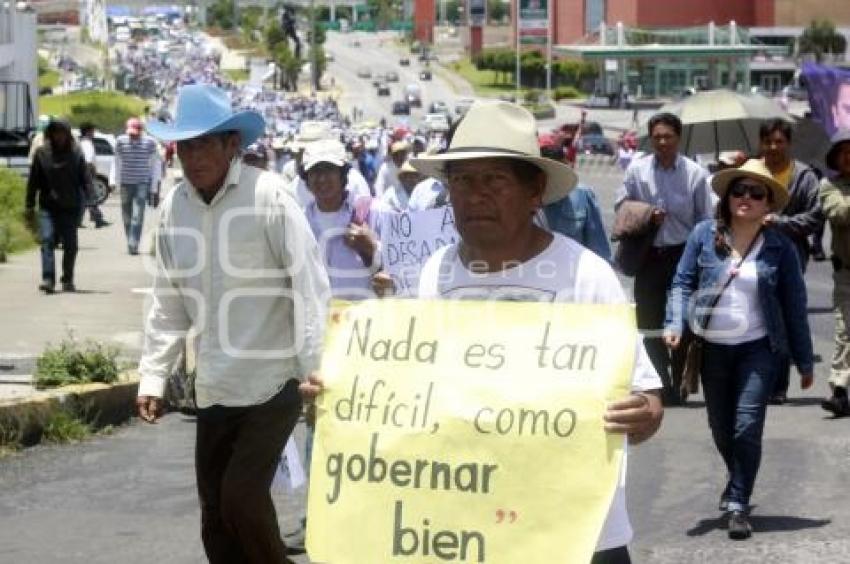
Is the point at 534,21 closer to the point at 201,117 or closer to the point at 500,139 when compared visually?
the point at 201,117

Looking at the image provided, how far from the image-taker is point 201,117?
6.47 m

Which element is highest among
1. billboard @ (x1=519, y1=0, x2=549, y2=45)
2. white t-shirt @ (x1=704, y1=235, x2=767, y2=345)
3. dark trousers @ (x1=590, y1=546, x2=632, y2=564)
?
billboard @ (x1=519, y1=0, x2=549, y2=45)

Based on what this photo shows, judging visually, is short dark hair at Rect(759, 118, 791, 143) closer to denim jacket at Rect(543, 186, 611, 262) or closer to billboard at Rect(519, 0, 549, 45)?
denim jacket at Rect(543, 186, 611, 262)

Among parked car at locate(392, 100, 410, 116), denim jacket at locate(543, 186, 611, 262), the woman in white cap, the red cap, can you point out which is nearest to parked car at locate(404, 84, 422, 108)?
parked car at locate(392, 100, 410, 116)

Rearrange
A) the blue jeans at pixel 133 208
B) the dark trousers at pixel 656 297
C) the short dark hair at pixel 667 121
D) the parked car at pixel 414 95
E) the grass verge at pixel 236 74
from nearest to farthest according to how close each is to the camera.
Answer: the short dark hair at pixel 667 121, the dark trousers at pixel 656 297, the blue jeans at pixel 133 208, the parked car at pixel 414 95, the grass verge at pixel 236 74

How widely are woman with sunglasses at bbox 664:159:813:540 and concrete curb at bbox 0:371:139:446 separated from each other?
12.0ft

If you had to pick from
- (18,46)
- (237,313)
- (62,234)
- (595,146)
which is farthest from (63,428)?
(595,146)

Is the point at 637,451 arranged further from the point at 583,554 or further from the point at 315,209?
the point at 583,554

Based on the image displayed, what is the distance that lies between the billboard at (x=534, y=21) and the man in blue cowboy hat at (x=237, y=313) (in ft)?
590

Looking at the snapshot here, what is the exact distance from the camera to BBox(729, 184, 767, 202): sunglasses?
8.64 meters

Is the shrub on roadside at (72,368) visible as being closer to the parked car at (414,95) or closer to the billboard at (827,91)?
the billboard at (827,91)

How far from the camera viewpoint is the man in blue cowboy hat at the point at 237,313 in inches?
255

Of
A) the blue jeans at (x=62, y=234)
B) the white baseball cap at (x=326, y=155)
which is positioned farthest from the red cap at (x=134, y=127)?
the white baseball cap at (x=326, y=155)

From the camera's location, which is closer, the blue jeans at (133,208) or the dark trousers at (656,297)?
the dark trousers at (656,297)
